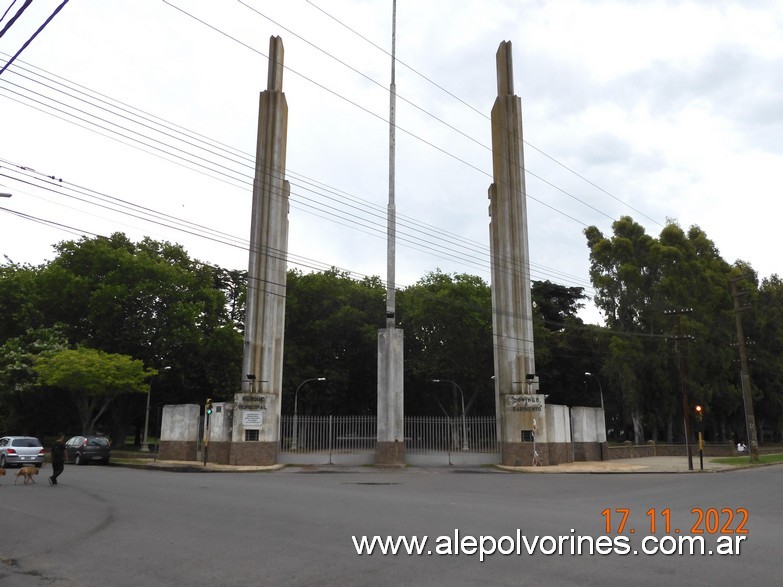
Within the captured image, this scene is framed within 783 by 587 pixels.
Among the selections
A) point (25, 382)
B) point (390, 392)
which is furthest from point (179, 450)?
point (25, 382)

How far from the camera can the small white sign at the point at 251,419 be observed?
1142 inches

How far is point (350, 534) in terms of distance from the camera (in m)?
9.67

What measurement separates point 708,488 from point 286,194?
2351cm

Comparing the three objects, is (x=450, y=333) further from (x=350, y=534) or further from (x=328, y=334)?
(x=350, y=534)

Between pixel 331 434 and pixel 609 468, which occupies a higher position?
pixel 331 434

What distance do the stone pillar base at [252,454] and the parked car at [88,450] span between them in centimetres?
739

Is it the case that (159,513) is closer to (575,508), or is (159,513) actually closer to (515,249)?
(575,508)

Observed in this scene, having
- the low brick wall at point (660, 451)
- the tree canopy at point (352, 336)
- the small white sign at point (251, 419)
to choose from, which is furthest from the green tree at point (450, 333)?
the small white sign at point (251, 419)

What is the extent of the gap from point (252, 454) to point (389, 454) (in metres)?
6.44

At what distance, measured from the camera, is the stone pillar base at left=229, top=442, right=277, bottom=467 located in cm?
2859

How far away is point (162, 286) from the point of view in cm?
4241

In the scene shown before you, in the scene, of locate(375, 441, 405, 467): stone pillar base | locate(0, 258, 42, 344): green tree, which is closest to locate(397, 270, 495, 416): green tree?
locate(375, 441, 405, 467): stone pillar base

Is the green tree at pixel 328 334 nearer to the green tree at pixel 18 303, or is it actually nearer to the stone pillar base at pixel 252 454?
the green tree at pixel 18 303
